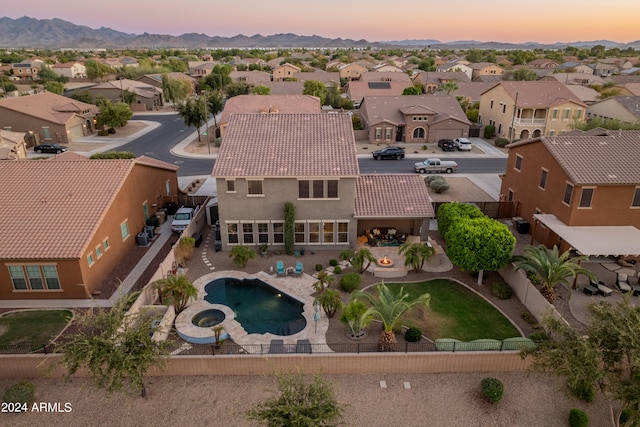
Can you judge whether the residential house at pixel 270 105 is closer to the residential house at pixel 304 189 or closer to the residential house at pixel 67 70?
the residential house at pixel 304 189

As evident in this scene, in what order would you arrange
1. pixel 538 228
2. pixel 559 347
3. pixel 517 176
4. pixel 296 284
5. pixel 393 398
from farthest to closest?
pixel 517 176 < pixel 538 228 < pixel 296 284 < pixel 393 398 < pixel 559 347

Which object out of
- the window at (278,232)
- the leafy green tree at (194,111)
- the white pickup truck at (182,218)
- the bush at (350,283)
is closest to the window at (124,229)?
the white pickup truck at (182,218)

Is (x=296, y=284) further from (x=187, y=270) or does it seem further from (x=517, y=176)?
(x=517, y=176)

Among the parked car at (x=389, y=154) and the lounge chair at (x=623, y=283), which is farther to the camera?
the parked car at (x=389, y=154)

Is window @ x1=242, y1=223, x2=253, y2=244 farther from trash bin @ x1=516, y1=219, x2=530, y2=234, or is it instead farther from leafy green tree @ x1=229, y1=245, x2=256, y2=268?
trash bin @ x1=516, y1=219, x2=530, y2=234

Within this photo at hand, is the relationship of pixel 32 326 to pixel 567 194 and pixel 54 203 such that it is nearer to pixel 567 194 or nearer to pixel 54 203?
pixel 54 203

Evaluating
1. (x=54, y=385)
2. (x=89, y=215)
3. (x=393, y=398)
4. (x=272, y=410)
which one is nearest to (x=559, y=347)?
(x=393, y=398)

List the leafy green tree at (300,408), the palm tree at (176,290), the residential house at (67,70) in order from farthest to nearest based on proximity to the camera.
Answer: the residential house at (67,70) → the palm tree at (176,290) → the leafy green tree at (300,408)
